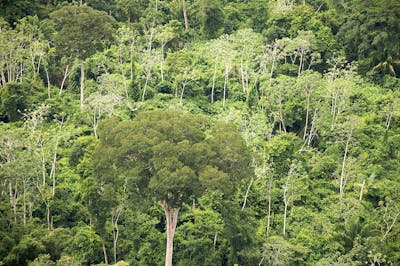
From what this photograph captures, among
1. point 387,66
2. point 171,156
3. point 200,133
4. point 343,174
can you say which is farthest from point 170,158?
point 387,66

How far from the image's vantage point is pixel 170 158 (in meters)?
26.1

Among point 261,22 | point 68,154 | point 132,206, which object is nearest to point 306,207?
point 132,206

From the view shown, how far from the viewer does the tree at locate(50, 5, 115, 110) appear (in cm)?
3628

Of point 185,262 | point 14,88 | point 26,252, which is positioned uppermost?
point 14,88

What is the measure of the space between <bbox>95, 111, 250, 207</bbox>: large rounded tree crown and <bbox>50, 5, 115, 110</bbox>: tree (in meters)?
9.90

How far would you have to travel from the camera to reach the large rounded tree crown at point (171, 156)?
85.2 ft

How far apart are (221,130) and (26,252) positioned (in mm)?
8280

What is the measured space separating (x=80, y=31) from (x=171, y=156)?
12.7m

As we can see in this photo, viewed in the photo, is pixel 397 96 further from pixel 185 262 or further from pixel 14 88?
pixel 14 88

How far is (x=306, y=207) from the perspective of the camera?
1246 inches

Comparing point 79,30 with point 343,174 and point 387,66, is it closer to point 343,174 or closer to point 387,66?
point 343,174

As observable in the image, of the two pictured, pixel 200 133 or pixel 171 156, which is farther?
pixel 200 133

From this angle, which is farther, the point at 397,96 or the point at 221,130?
the point at 397,96

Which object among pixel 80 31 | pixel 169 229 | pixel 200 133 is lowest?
pixel 169 229
